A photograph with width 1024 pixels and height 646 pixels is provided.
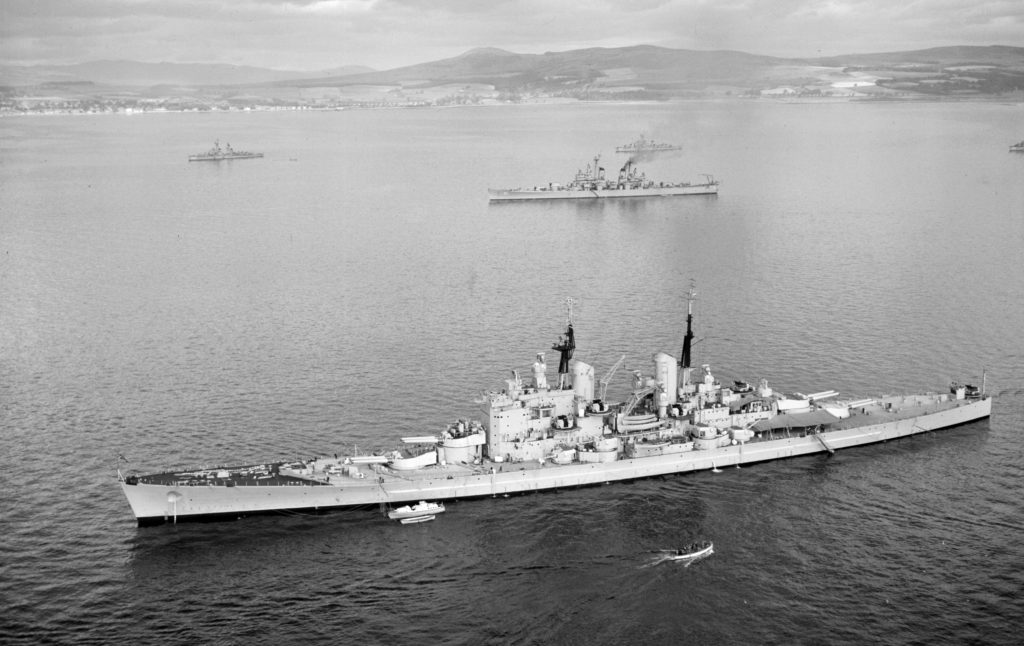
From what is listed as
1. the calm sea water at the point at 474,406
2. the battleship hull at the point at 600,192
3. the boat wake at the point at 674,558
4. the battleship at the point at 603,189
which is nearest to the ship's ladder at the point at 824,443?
the calm sea water at the point at 474,406

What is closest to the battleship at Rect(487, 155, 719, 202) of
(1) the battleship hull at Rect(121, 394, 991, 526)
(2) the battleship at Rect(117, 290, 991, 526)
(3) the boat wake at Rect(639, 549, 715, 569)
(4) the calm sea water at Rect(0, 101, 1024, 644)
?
(4) the calm sea water at Rect(0, 101, 1024, 644)

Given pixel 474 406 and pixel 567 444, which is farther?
pixel 474 406

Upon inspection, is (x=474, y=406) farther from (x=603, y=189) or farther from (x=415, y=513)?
(x=603, y=189)

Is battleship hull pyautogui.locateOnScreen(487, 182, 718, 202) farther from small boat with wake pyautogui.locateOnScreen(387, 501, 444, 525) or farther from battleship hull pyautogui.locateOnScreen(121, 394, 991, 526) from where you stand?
small boat with wake pyautogui.locateOnScreen(387, 501, 444, 525)

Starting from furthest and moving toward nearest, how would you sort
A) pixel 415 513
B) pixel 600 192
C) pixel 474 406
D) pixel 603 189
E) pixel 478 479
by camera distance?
pixel 603 189 → pixel 600 192 → pixel 474 406 → pixel 478 479 → pixel 415 513

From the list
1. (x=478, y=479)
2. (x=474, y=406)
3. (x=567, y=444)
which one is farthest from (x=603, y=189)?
(x=478, y=479)

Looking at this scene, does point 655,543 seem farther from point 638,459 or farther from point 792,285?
point 792,285

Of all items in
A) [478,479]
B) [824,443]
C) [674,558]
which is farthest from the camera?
[824,443]
